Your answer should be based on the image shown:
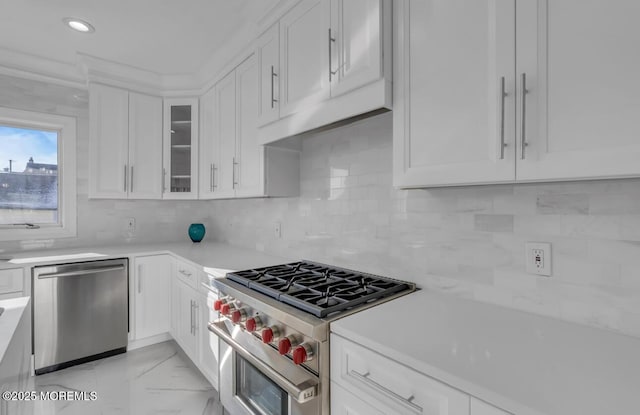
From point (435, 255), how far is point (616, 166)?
797 millimetres

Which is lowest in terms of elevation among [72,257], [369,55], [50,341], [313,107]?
[50,341]

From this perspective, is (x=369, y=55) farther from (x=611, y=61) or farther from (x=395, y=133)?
(x=611, y=61)

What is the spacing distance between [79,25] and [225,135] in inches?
47.1

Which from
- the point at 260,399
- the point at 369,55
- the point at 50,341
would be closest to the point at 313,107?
the point at 369,55

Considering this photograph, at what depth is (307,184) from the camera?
2.18 metres

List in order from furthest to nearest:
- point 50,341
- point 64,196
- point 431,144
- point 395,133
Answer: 1. point 64,196
2. point 50,341
3. point 395,133
4. point 431,144

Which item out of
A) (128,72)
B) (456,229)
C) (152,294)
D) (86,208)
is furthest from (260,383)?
(128,72)

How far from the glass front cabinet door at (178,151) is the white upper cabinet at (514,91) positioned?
242 centimetres

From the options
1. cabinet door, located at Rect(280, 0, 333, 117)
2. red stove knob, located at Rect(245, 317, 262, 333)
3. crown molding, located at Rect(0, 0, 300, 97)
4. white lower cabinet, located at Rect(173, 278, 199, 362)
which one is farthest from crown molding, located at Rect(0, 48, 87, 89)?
Answer: red stove knob, located at Rect(245, 317, 262, 333)

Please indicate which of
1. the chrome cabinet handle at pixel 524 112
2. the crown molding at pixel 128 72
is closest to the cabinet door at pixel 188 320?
the crown molding at pixel 128 72

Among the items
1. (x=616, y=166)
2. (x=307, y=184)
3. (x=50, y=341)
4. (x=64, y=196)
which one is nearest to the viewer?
(x=616, y=166)

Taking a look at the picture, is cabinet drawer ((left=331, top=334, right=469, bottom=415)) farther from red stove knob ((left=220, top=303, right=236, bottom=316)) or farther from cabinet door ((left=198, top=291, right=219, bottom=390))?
cabinet door ((left=198, top=291, right=219, bottom=390))

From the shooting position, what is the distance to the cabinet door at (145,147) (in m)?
2.93

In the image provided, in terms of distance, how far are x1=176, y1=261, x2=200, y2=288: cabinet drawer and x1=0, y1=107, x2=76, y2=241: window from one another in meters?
1.28
